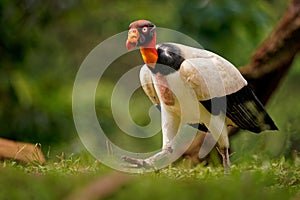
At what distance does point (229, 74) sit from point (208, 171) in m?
0.55

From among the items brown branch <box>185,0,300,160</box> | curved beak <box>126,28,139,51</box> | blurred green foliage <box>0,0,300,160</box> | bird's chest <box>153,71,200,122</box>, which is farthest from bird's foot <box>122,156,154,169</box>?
blurred green foliage <box>0,0,300,160</box>

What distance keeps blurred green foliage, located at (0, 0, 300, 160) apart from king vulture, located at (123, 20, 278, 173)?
10.6ft

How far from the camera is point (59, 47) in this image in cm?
1038

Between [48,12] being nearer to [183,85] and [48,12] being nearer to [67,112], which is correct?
[67,112]

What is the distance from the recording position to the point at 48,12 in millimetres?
8766

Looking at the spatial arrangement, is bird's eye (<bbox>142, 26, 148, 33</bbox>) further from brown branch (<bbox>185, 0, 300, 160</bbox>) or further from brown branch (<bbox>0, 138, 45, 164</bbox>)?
brown branch (<bbox>185, 0, 300, 160</bbox>)

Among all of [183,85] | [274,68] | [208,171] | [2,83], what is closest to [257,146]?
[274,68]

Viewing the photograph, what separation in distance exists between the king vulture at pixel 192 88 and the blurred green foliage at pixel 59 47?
3.23m

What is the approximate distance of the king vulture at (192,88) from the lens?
402cm

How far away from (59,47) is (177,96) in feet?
21.2

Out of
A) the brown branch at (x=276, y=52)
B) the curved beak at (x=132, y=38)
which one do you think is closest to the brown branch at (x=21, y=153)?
the curved beak at (x=132, y=38)

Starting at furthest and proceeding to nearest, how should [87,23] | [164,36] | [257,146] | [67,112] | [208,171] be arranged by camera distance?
[87,23], [67,112], [164,36], [257,146], [208,171]

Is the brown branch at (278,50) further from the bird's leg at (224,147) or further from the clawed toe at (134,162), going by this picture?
the clawed toe at (134,162)

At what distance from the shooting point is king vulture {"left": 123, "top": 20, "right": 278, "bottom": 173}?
13.2ft
